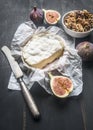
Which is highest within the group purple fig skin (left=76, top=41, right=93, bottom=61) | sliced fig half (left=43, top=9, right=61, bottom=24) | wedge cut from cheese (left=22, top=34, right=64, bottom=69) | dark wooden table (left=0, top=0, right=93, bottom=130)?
sliced fig half (left=43, top=9, right=61, bottom=24)

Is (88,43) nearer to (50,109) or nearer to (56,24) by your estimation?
(56,24)

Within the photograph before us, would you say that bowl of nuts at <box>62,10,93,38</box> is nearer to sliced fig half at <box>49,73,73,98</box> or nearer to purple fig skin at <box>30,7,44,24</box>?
purple fig skin at <box>30,7,44,24</box>

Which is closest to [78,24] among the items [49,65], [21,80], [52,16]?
[52,16]

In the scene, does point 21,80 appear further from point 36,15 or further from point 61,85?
point 36,15

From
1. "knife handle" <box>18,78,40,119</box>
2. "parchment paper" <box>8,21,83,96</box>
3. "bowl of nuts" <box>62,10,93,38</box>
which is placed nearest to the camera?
"knife handle" <box>18,78,40,119</box>

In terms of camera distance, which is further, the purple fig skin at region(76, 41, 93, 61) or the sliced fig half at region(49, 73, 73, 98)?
the purple fig skin at region(76, 41, 93, 61)

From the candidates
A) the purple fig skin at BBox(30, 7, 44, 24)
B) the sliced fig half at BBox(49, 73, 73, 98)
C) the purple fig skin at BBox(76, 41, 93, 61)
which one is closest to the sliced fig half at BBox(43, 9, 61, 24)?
the purple fig skin at BBox(30, 7, 44, 24)

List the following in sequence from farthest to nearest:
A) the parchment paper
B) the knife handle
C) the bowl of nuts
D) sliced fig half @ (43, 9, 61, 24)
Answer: sliced fig half @ (43, 9, 61, 24)
the bowl of nuts
the parchment paper
the knife handle
